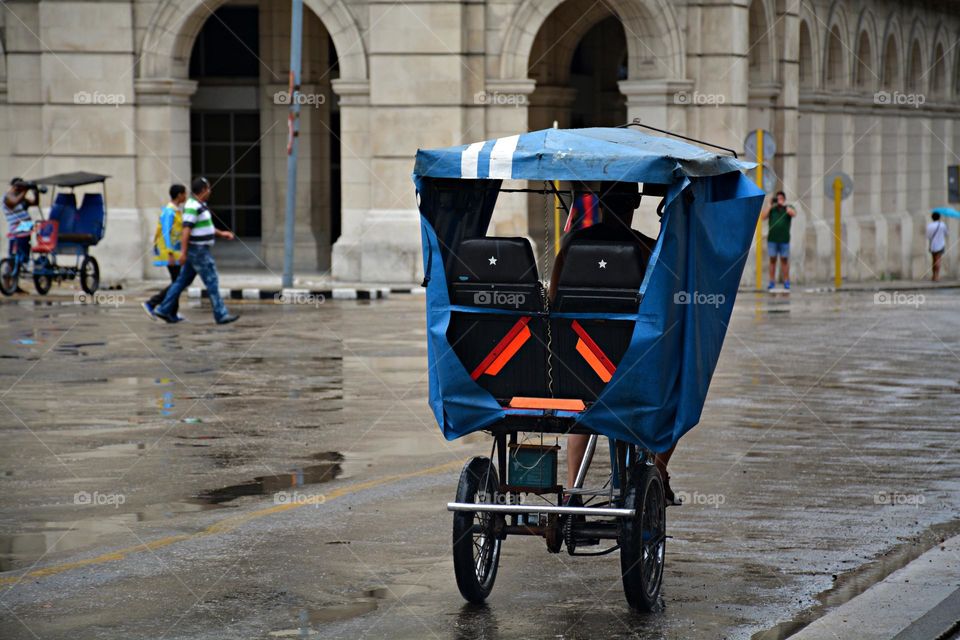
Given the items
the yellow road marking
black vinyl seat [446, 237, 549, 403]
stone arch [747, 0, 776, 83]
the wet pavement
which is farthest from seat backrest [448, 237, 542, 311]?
Answer: stone arch [747, 0, 776, 83]

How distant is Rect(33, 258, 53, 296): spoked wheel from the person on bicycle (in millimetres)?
269

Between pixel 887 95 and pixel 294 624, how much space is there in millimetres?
40356

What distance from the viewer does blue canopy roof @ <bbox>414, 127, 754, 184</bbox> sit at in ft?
25.7

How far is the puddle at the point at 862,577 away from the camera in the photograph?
7562 millimetres

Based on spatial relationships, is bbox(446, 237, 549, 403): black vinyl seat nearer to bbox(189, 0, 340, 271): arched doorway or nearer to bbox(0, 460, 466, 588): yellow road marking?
bbox(0, 460, 466, 588): yellow road marking

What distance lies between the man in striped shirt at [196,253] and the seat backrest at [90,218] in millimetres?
5313

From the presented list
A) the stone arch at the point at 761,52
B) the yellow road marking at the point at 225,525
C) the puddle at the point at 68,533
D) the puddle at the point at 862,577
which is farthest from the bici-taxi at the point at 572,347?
the stone arch at the point at 761,52

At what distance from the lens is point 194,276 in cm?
2134

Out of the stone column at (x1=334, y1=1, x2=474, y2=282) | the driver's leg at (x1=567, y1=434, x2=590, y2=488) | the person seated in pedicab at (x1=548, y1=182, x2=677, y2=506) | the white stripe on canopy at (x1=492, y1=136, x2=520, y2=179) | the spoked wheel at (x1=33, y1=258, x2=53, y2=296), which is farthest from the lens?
the stone column at (x1=334, y1=1, x2=474, y2=282)

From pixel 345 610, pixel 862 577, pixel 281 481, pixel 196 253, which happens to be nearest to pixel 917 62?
pixel 196 253

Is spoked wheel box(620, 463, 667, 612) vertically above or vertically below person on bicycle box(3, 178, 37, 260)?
below

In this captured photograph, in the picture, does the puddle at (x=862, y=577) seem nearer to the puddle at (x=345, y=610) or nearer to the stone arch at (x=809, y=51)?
the puddle at (x=345, y=610)

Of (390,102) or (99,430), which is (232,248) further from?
(99,430)

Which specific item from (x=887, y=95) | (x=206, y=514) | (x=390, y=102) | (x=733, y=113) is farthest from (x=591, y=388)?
(x=887, y=95)
